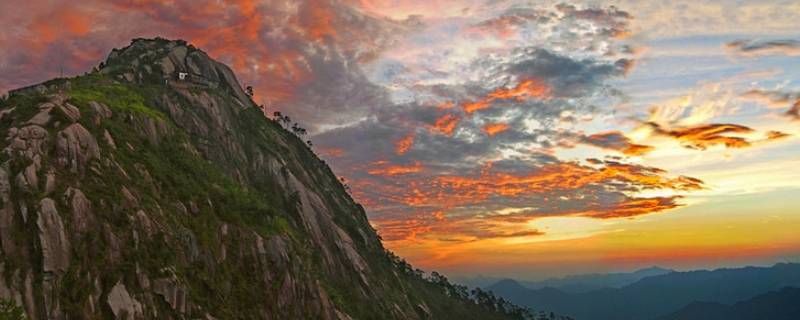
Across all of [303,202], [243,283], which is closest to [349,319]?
[243,283]

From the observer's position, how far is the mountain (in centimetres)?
6719

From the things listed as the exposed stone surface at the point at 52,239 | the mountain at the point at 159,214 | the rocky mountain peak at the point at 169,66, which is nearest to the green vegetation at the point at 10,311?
the mountain at the point at 159,214

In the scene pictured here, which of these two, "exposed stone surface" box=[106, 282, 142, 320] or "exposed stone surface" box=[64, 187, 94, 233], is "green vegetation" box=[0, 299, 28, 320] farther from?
"exposed stone surface" box=[64, 187, 94, 233]

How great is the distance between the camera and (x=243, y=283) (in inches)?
3728

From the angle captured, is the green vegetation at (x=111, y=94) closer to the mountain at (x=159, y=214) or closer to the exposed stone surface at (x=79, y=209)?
the mountain at (x=159, y=214)

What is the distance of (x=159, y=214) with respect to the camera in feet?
280

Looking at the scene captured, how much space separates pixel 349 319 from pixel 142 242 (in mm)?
Answer: 50838

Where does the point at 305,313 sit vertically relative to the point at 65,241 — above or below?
below

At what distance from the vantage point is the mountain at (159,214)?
67.2m

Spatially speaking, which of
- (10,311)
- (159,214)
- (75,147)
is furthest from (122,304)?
(75,147)

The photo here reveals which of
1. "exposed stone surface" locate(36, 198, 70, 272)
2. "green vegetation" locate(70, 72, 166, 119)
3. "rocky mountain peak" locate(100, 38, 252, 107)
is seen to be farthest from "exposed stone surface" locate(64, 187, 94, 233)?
"rocky mountain peak" locate(100, 38, 252, 107)

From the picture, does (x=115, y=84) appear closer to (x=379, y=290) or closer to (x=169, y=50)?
(x=169, y=50)

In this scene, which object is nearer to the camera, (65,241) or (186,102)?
(65,241)

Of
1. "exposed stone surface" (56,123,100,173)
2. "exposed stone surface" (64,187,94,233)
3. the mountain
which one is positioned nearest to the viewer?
the mountain
